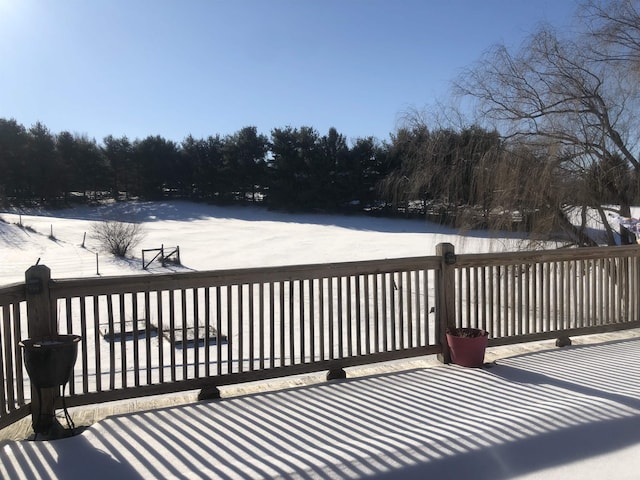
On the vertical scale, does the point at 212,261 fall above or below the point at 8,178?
below

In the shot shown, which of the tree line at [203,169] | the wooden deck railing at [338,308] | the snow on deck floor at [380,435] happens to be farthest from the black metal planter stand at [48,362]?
the tree line at [203,169]

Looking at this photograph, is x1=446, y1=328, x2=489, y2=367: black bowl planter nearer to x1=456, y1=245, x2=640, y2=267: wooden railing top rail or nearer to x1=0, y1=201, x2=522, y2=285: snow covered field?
x1=456, y1=245, x2=640, y2=267: wooden railing top rail

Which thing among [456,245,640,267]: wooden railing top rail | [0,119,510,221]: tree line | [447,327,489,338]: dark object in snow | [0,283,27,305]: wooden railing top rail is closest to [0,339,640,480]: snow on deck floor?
[447,327,489,338]: dark object in snow

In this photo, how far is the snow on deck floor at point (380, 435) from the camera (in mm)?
2643

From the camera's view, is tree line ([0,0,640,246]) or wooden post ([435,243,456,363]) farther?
tree line ([0,0,640,246])

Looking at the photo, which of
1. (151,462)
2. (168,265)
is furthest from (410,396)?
(168,265)

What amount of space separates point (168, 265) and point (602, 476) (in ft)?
68.6

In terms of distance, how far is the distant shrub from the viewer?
966 inches

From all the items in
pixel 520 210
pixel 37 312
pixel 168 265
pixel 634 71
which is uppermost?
pixel 634 71

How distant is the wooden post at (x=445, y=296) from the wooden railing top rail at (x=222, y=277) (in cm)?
8

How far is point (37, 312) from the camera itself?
3.17m

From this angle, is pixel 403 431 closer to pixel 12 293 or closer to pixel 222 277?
pixel 222 277

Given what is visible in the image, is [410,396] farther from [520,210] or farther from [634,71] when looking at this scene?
[634,71]

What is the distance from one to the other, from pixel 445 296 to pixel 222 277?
6.50ft
